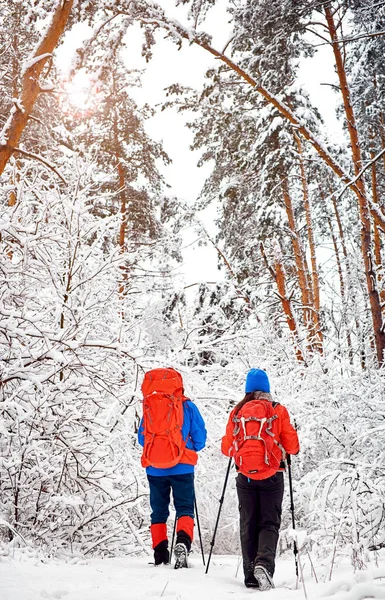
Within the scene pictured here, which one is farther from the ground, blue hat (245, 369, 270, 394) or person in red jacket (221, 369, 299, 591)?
blue hat (245, 369, 270, 394)

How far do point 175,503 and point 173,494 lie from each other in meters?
0.08

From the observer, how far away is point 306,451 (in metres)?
7.93

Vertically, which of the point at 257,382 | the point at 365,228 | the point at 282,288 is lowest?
the point at 257,382

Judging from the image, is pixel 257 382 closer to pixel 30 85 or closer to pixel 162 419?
pixel 162 419

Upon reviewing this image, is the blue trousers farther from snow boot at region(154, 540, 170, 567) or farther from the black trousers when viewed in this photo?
the black trousers

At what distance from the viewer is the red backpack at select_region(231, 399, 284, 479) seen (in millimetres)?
3947

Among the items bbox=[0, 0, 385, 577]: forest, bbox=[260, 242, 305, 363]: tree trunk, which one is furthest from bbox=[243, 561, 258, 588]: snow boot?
bbox=[260, 242, 305, 363]: tree trunk

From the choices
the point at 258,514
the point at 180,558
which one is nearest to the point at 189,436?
the point at 258,514

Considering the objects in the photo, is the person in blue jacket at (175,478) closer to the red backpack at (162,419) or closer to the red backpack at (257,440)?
the red backpack at (162,419)

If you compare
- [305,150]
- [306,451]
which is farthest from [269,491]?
[305,150]

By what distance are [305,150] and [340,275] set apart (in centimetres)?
686

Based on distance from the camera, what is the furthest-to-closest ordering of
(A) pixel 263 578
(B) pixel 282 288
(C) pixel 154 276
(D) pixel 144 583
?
(B) pixel 282 288 → (C) pixel 154 276 → (A) pixel 263 578 → (D) pixel 144 583

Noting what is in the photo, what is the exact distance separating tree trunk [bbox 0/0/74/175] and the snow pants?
359 centimetres

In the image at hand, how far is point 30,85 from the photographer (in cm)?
567
